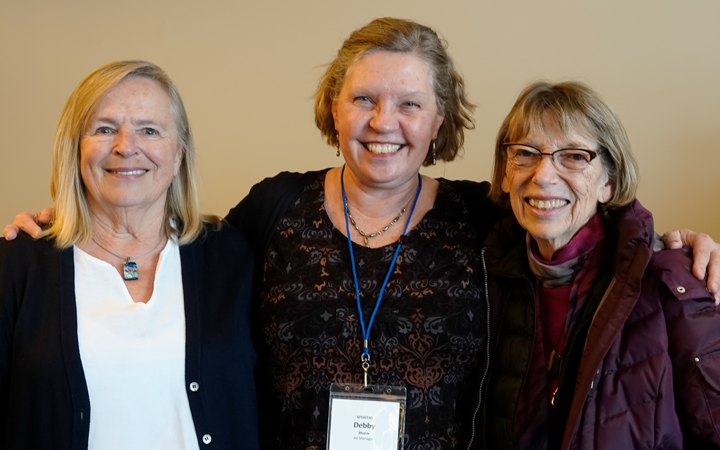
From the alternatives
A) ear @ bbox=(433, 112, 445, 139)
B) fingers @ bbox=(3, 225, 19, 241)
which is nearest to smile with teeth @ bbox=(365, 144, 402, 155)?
ear @ bbox=(433, 112, 445, 139)

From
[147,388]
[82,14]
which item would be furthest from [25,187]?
[147,388]

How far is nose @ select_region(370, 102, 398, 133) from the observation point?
1.93 m

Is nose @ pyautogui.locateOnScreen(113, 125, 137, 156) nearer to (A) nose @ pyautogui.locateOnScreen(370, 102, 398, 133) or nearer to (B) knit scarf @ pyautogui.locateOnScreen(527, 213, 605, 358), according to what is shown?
(A) nose @ pyautogui.locateOnScreen(370, 102, 398, 133)

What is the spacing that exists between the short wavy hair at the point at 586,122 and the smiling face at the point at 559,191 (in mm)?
19

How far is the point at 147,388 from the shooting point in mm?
1712

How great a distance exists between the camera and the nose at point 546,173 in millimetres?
1706

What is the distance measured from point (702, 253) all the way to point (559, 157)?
17.3 inches

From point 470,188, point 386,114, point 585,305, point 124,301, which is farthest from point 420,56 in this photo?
point 124,301

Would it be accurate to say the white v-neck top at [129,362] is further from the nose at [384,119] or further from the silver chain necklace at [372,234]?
the nose at [384,119]

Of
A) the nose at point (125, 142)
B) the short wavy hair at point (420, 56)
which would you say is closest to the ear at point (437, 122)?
the short wavy hair at point (420, 56)

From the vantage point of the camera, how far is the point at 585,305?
1708mm

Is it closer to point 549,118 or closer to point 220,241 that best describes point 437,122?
point 549,118

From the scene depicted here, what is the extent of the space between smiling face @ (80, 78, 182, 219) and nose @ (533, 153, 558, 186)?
1075 mm

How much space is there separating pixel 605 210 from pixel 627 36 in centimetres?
133
